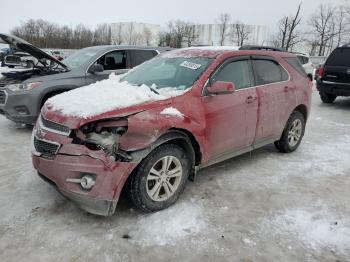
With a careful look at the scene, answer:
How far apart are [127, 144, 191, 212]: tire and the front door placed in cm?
51

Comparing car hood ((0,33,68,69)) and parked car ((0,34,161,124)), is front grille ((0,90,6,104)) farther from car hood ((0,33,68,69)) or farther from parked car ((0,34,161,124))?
car hood ((0,33,68,69))

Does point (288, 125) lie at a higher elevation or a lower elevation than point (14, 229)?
higher

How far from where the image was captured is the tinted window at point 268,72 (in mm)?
5020

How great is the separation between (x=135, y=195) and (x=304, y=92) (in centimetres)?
369

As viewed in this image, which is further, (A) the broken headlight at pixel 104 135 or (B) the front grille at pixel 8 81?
(B) the front grille at pixel 8 81

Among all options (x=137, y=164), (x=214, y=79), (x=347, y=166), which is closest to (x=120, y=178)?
(x=137, y=164)

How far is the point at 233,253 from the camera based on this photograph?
10.4 feet

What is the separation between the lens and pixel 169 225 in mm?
3525

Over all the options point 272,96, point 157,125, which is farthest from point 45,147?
point 272,96

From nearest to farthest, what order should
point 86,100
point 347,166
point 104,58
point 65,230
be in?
point 65,230, point 86,100, point 347,166, point 104,58

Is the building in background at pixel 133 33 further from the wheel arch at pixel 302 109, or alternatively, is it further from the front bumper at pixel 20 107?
the wheel arch at pixel 302 109

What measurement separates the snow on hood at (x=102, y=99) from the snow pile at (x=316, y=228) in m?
1.74

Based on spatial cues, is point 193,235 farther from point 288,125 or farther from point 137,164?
point 288,125

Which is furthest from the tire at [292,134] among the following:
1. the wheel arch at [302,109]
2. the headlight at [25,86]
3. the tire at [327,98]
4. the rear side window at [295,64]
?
the tire at [327,98]
